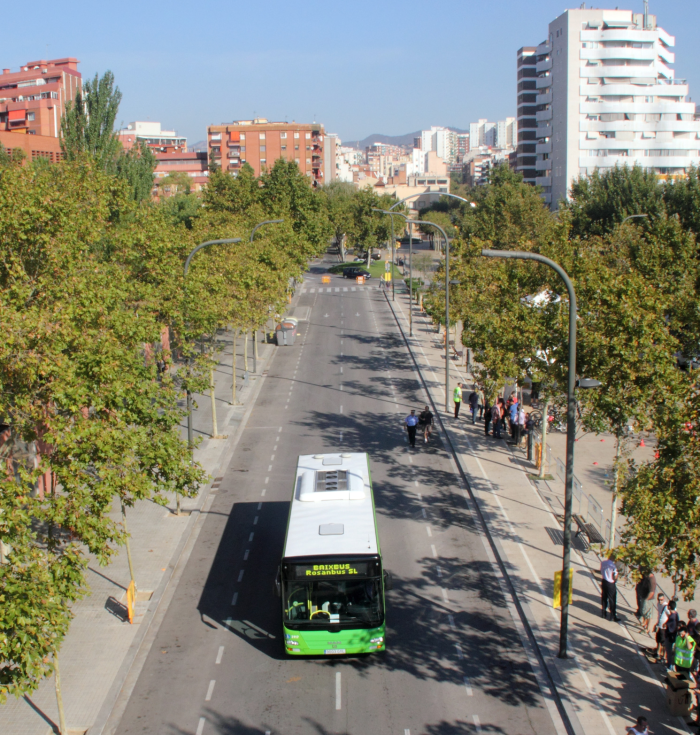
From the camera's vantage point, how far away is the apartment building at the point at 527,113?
5064 inches

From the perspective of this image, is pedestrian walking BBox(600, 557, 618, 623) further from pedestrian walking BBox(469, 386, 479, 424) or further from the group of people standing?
pedestrian walking BBox(469, 386, 479, 424)

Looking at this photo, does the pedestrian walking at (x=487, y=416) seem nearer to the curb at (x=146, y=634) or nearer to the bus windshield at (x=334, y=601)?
the curb at (x=146, y=634)

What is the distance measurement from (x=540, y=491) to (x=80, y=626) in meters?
14.1

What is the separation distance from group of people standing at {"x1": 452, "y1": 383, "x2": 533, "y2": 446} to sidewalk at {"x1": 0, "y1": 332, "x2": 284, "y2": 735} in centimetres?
1034

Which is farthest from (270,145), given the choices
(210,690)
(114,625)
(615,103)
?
(210,690)

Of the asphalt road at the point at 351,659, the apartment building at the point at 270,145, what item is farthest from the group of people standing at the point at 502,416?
the apartment building at the point at 270,145

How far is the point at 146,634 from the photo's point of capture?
16172 mm

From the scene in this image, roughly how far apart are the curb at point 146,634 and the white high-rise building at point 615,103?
94.9m

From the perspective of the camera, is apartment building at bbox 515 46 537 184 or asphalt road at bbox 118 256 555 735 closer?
asphalt road at bbox 118 256 555 735

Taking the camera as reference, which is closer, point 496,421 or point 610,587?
point 610,587

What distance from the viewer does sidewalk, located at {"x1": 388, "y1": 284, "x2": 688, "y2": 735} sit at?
13.4 meters

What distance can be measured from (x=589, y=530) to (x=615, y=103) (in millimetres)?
98846

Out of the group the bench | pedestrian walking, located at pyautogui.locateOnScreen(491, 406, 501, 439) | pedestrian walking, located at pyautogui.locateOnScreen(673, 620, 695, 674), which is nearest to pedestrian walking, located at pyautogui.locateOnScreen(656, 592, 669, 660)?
pedestrian walking, located at pyautogui.locateOnScreen(673, 620, 695, 674)

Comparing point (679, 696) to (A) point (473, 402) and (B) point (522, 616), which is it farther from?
(A) point (473, 402)
